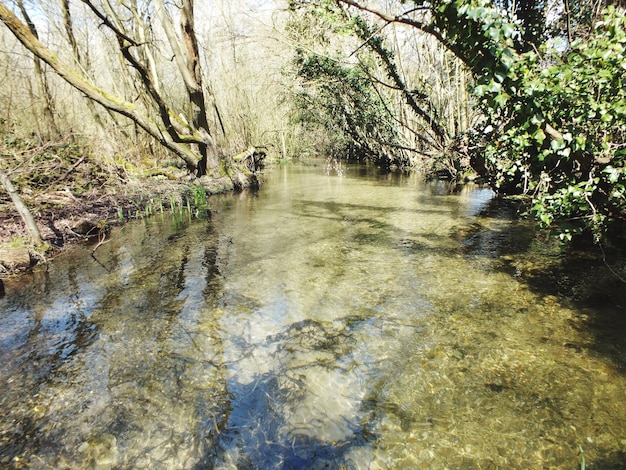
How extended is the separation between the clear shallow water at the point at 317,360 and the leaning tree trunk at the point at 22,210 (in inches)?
26.3

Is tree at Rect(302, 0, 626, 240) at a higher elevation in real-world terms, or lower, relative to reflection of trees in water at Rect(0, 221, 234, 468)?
higher

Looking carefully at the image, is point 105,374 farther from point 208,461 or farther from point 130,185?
point 130,185

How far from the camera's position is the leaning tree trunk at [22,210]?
537cm

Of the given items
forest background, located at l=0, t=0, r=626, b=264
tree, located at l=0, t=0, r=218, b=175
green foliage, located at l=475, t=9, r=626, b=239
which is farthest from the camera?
tree, located at l=0, t=0, r=218, b=175

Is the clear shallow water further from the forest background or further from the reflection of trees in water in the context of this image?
the forest background

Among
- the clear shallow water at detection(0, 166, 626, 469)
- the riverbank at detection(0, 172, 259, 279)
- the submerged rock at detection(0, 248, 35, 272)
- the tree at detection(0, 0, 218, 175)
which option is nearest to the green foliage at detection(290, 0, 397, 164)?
the tree at detection(0, 0, 218, 175)

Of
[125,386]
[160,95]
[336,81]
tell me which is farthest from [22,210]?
[336,81]

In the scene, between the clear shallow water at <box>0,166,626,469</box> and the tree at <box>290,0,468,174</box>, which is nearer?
the clear shallow water at <box>0,166,626,469</box>

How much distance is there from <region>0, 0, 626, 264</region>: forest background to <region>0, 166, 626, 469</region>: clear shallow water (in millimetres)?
1292

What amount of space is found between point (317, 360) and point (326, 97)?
49.1ft

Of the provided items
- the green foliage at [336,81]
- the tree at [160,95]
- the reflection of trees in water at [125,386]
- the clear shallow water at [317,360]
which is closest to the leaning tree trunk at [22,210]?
the clear shallow water at [317,360]

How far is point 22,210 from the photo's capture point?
18.6ft

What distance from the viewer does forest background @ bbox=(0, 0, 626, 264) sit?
3.64m

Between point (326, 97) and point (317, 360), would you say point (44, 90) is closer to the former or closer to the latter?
point (326, 97)
